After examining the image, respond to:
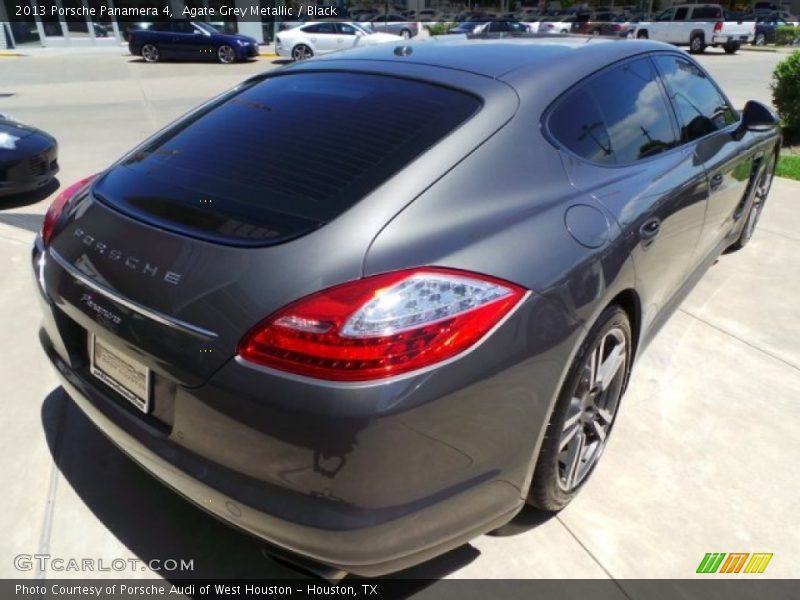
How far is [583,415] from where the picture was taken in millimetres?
2334

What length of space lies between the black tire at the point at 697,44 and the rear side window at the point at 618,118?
28.6 metres

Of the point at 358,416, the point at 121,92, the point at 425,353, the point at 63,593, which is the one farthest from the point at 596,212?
the point at 121,92

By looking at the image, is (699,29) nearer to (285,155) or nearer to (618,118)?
(618,118)

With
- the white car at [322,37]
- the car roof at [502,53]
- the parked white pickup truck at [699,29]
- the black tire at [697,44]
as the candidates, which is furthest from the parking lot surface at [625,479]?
the black tire at [697,44]

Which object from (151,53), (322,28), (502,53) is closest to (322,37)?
(322,28)

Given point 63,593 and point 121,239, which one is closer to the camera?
point 121,239

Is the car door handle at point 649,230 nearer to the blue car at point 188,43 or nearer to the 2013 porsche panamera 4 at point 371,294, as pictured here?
the 2013 porsche panamera 4 at point 371,294

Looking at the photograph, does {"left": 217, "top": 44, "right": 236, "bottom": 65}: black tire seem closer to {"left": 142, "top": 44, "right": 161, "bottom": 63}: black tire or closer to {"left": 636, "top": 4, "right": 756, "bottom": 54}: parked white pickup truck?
{"left": 142, "top": 44, "right": 161, "bottom": 63}: black tire

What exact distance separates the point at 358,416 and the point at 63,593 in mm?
1317

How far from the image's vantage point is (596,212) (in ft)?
6.97

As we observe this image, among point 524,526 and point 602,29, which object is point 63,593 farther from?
point 602,29

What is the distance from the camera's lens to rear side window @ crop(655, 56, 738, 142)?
10.1 feet

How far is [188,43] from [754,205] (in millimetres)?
20579

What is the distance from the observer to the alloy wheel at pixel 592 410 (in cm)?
222
